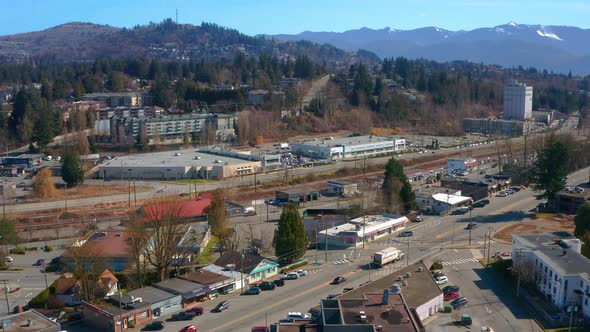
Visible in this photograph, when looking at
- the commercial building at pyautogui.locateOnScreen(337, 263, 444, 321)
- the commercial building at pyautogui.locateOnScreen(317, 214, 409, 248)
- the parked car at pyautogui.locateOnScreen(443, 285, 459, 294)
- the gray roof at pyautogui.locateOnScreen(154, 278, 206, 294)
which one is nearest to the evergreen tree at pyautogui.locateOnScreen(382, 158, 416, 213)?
the commercial building at pyautogui.locateOnScreen(317, 214, 409, 248)

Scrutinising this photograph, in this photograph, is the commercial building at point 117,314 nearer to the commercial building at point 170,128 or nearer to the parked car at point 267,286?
the parked car at point 267,286

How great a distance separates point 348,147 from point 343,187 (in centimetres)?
561

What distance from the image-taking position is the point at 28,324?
592 centimetres

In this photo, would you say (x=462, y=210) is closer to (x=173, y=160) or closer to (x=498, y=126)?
(x=173, y=160)

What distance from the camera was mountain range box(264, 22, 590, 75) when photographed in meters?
89.6

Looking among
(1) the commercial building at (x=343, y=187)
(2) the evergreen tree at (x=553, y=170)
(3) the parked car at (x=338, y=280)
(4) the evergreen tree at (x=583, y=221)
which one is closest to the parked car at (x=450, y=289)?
(3) the parked car at (x=338, y=280)

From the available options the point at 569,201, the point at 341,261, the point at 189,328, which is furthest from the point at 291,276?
the point at 569,201

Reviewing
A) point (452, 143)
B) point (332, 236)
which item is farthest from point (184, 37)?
point (332, 236)

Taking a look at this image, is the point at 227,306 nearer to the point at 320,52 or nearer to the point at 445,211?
the point at 445,211

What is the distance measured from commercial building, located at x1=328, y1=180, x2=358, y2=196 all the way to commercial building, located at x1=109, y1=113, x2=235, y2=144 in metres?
7.96

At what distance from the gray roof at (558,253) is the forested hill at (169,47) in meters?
47.8

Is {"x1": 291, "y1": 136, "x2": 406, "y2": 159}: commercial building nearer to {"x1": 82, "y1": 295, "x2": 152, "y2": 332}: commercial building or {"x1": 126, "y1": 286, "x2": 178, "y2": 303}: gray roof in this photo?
{"x1": 126, "y1": 286, "x2": 178, "y2": 303}: gray roof

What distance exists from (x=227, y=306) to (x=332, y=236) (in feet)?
9.39

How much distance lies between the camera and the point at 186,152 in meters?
17.7
